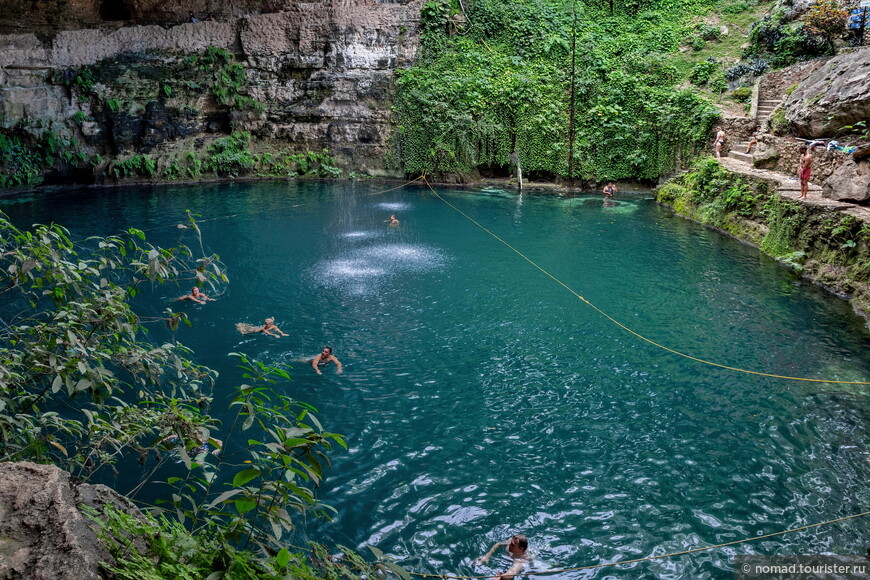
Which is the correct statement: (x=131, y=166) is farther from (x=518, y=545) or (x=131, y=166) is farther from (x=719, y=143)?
(x=518, y=545)

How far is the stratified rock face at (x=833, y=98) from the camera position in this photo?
14.4 m

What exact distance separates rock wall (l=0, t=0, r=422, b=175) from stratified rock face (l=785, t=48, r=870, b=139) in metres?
16.5

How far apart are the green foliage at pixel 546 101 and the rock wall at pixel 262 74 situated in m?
1.56

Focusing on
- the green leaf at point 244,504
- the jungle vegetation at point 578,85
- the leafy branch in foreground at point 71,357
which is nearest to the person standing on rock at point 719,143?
the jungle vegetation at point 578,85

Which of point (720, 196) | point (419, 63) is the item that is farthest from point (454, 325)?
point (419, 63)

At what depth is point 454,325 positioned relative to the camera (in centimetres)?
1085

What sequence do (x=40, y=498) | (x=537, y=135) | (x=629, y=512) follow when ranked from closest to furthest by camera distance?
(x=40, y=498) < (x=629, y=512) < (x=537, y=135)

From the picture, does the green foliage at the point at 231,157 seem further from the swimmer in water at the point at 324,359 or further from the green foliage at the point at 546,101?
the swimmer in water at the point at 324,359

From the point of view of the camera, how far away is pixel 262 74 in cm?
2678

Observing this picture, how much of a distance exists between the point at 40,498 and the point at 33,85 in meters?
28.8

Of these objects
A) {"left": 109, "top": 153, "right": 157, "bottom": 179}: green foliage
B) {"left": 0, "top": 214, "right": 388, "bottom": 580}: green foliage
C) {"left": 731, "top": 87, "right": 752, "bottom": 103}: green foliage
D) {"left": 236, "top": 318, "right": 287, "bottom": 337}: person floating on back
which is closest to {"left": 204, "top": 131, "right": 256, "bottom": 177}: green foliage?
{"left": 109, "top": 153, "right": 157, "bottom": 179}: green foliage

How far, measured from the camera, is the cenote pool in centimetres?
588

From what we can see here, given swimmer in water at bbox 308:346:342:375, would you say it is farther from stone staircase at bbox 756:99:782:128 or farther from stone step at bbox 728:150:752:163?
stone staircase at bbox 756:99:782:128

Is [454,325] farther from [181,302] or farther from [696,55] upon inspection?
[696,55]
